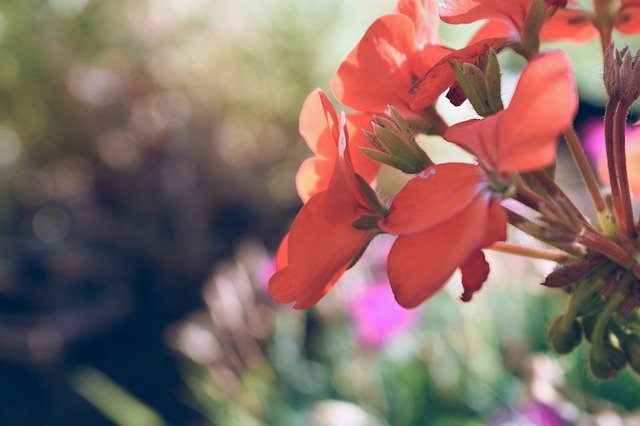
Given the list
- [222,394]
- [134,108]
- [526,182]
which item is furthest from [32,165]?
[526,182]

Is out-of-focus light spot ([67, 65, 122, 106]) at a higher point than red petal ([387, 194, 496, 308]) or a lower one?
higher

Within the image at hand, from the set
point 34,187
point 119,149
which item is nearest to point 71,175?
point 34,187

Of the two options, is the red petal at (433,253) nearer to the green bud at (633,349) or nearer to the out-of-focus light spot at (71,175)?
the green bud at (633,349)

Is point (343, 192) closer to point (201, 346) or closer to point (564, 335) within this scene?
point (564, 335)

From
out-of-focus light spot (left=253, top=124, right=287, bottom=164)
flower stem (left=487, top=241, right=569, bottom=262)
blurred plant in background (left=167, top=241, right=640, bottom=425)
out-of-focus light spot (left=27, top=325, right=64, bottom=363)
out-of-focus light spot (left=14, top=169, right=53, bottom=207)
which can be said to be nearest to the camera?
flower stem (left=487, top=241, right=569, bottom=262)

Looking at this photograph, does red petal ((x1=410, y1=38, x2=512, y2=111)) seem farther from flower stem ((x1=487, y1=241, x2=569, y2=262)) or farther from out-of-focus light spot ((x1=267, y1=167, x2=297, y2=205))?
out-of-focus light spot ((x1=267, y1=167, x2=297, y2=205))

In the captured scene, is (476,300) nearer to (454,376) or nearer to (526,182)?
(454,376)

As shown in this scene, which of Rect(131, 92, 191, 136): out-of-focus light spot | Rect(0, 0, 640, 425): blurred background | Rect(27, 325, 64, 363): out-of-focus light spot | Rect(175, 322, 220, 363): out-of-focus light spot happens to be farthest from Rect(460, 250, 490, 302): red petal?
Rect(131, 92, 191, 136): out-of-focus light spot
